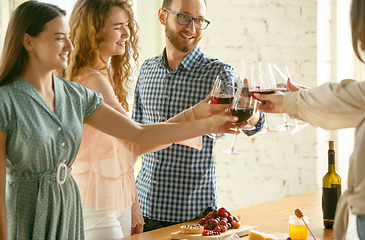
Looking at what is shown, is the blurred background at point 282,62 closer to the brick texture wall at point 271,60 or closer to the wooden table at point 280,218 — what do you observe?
the brick texture wall at point 271,60

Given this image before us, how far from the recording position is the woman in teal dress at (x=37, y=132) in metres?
1.38

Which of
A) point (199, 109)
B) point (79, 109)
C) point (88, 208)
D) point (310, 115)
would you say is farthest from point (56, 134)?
point (310, 115)

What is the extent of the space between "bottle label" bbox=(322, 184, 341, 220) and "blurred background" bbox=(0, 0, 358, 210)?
5.56 ft

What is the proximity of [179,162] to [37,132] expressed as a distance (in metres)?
0.96

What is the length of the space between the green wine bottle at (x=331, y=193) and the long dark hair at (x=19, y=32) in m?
1.32

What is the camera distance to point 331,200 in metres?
1.81

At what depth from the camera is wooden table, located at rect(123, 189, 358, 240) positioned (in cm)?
174

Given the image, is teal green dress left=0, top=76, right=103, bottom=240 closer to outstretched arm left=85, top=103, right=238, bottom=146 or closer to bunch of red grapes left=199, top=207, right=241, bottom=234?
outstretched arm left=85, top=103, right=238, bottom=146

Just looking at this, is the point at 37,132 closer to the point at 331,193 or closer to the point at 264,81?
the point at 264,81

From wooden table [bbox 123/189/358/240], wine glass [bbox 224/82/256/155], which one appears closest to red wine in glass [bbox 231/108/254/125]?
wine glass [bbox 224/82/256/155]

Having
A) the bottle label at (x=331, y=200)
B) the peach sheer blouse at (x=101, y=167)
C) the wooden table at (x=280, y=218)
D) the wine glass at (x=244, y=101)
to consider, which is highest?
the wine glass at (x=244, y=101)

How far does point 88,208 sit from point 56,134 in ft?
1.52

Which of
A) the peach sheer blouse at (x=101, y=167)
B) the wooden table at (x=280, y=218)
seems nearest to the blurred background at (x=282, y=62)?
the wooden table at (x=280, y=218)

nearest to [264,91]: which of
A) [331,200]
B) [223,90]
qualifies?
[223,90]
